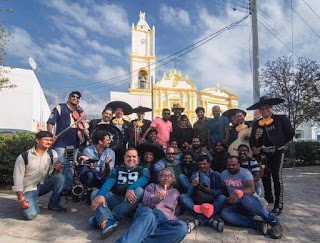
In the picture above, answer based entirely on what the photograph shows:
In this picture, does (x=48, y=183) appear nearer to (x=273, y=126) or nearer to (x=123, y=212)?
(x=123, y=212)

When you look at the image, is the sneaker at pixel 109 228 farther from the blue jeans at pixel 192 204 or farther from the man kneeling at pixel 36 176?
the man kneeling at pixel 36 176

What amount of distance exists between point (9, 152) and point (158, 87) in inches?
1323

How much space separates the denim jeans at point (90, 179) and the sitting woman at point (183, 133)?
2.45 m

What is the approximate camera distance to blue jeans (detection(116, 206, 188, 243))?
9.51ft

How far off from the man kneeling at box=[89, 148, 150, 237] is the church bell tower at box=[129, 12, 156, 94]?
32.7m

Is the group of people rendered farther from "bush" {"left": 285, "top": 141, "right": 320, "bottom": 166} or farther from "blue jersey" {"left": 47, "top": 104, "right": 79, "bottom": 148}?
"bush" {"left": 285, "top": 141, "right": 320, "bottom": 166}

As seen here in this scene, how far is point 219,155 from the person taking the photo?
5.76 metres

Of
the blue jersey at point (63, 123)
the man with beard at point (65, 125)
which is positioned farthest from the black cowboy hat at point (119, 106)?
the blue jersey at point (63, 123)

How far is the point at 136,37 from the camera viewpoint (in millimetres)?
43000

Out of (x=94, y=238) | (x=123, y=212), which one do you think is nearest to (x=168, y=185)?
(x=123, y=212)

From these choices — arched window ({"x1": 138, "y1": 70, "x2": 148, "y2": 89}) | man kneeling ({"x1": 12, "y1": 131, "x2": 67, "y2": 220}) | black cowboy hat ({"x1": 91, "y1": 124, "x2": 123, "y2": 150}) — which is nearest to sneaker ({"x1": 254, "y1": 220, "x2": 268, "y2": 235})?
black cowboy hat ({"x1": 91, "y1": 124, "x2": 123, "y2": 150})

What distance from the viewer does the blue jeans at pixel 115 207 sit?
3646 mm

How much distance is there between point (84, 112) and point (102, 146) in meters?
1.11

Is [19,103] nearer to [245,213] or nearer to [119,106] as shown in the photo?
[119,106]
